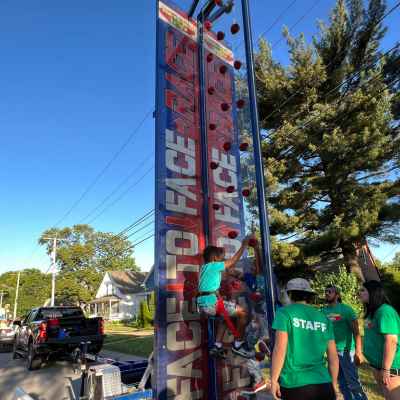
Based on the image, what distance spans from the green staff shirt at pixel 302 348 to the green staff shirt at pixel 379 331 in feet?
4.11

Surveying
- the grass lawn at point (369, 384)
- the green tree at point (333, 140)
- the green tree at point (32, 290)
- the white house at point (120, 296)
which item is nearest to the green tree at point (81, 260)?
the white house at point (120, 296)

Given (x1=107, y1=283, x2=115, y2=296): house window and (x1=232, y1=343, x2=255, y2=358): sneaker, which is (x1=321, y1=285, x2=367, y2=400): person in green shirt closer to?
(x1=232, y1=343, x2=255, y2=358): sneaker

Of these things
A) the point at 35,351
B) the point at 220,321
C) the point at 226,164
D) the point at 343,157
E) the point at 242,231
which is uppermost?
the point at 343,157

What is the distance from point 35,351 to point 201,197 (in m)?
8.26

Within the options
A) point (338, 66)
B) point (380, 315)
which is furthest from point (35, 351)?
point (338, 66)

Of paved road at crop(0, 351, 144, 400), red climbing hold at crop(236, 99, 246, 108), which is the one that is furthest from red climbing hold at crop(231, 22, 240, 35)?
paved road at crop(0, 351, 144, 400)

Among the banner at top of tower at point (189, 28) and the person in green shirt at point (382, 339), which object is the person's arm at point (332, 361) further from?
the banner at top of tower at point (189, 28)

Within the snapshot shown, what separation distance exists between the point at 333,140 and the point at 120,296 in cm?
3816

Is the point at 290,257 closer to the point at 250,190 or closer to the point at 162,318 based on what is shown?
the point at 250,190

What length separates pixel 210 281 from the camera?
149 inches

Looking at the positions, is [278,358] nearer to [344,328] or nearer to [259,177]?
[259,177]

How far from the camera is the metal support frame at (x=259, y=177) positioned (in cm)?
358

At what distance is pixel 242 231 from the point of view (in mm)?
5031

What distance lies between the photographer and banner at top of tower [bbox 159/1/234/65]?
507 cm
